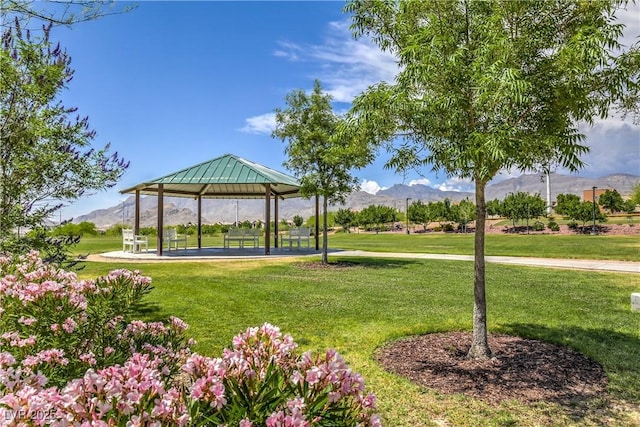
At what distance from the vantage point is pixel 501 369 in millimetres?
4340

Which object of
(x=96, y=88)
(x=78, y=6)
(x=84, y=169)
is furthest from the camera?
(x=96, y=88)

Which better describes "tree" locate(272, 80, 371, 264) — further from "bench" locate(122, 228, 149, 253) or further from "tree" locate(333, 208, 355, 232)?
"tree" locate(333, 208, 355, 232)

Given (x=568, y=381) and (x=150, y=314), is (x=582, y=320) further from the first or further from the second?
(x=150, y=314)

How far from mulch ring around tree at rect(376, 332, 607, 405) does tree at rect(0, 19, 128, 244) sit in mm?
4262

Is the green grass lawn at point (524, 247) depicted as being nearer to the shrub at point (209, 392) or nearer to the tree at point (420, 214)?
the shrub at point (209, 392)

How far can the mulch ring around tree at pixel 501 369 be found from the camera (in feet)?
12.2

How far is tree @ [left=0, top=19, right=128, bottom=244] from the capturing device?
3832 mm

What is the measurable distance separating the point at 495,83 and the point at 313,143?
387 inches

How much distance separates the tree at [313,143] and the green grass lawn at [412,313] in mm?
2727

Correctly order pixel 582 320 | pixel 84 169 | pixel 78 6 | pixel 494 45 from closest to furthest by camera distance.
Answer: pixel 78 6, pixel 494 45, pixel 84 169, pixel 582 320

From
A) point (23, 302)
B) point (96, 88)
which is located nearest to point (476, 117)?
point (23, 302)

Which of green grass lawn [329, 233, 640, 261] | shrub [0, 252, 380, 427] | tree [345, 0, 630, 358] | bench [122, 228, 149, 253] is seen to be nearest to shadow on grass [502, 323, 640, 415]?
tree [345, 0, 630, 358]

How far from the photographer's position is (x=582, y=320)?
632 centimetres

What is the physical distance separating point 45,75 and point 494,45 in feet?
14.5
